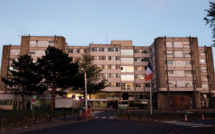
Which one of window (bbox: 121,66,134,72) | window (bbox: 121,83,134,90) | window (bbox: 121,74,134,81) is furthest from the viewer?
window (bbox: 121,66,134,72)

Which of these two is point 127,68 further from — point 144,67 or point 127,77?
point 144,67

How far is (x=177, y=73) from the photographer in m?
62.3

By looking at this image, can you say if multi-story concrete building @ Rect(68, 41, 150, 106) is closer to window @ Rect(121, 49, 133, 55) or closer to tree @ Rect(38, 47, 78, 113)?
window @ Rect(121, 49, 133, 55)

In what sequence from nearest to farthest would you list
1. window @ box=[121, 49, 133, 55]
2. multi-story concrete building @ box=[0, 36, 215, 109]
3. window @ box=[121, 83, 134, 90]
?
1. multi-story concrete building @ box=[0, 36, 215, 109]
2. window @ box=[121, 83, 134, 90]
3. window @ box=[121, 49, 133, 55]

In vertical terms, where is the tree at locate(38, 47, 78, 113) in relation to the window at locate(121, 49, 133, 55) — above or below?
below

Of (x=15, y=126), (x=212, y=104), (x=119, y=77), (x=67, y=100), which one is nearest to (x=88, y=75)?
(x=67, y=100)

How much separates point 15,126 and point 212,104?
218 feet

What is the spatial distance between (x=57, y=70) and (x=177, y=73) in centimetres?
4018

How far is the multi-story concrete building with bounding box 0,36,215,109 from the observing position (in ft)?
201

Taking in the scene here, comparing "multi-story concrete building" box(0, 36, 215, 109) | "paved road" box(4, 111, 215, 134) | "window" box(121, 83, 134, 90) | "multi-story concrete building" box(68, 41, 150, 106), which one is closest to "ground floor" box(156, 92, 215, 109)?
"multi-story concrete building" box(0, 36, 215, 109)

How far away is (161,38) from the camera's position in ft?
210

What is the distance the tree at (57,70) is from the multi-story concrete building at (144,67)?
1977 cm

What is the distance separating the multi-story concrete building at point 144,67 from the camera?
61.1 m

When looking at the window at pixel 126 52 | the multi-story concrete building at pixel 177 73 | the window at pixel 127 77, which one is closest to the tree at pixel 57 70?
the multi-story concrete building at pixel 177 73
